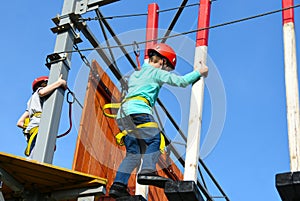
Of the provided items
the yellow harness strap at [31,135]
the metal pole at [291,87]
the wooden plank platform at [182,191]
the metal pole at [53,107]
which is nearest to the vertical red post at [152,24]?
the metal pole at [53,107]

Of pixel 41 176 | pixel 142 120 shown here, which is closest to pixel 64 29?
pixel 142 120

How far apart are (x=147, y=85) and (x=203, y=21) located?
2.87 feet

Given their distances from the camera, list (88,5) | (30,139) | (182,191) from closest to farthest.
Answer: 1. (182,191)
2. (30,139)
3. (88,5)

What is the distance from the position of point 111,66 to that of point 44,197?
2573mm

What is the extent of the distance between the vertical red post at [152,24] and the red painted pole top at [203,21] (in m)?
0.70

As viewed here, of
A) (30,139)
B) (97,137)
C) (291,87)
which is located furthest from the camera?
(97,137)

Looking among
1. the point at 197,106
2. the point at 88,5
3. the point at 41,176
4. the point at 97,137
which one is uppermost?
the point at 88,5

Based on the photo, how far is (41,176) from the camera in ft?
17.4

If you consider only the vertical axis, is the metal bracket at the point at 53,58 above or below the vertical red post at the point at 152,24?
below

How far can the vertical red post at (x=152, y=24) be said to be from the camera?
6695mm

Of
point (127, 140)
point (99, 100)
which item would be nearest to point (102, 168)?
point (99, 100)

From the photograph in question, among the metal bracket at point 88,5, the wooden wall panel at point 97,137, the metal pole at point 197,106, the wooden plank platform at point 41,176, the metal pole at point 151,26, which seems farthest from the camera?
the wooden wall panel at point 97,137

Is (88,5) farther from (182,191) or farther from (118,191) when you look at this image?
(182,191)

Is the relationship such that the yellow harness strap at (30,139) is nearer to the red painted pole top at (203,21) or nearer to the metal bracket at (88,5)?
the metal bracket at (88,5)
